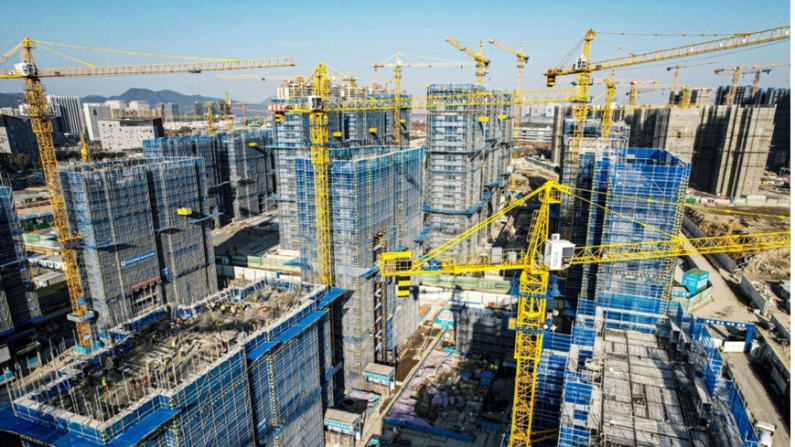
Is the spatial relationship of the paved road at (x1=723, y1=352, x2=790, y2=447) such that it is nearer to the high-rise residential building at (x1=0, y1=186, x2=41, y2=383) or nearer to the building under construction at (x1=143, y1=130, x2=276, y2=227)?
the high-rise residential building at (x1=0, y1=186, x2=41, y2=383)

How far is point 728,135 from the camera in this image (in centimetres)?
8906

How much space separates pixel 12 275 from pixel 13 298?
73.1 inches

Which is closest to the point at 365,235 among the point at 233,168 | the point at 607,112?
the point at 607,112

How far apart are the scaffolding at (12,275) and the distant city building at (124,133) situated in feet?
398

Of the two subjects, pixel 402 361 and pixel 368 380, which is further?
pixel 402 361

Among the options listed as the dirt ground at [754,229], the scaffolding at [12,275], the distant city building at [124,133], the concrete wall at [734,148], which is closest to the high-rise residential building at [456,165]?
the dirt ground at [754,229]

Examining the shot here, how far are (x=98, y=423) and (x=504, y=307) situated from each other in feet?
123

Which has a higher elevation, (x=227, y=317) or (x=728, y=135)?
(x=728, y=135)

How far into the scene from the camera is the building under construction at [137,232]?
36.5 m

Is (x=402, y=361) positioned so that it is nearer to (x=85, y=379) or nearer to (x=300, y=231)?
(x=300, y=231)

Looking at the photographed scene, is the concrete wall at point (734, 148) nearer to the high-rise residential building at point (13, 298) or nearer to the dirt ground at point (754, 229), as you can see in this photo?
the dirt ground at point (754, 229)

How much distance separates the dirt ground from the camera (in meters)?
57.3

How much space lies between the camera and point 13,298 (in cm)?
3762

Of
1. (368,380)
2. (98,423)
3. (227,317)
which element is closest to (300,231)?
(227,317)
